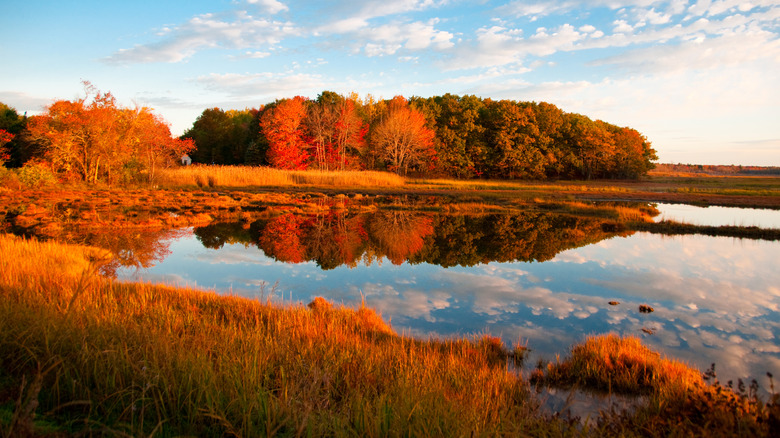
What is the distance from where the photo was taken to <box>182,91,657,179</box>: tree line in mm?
46875

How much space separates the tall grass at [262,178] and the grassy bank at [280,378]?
25.9 metres

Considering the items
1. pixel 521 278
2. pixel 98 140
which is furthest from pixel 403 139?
pixel 521 278

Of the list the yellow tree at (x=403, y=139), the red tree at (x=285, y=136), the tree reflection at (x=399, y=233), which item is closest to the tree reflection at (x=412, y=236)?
the tree reflection at (x=399, y=233)

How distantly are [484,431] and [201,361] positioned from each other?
2.28 m

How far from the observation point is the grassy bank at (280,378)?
2.91 meters

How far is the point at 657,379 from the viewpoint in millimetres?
4707

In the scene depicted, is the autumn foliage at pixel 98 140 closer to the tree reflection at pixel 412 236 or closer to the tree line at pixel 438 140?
the tree reflection at pixel 412 236

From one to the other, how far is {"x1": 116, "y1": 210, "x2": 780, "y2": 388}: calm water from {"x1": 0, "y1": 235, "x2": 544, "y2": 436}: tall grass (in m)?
1.50

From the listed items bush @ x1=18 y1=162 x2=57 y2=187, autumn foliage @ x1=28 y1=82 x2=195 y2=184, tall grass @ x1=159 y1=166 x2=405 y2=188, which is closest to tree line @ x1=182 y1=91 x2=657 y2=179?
tall grass @ x1=159 y1=166 x2=405 y2=188

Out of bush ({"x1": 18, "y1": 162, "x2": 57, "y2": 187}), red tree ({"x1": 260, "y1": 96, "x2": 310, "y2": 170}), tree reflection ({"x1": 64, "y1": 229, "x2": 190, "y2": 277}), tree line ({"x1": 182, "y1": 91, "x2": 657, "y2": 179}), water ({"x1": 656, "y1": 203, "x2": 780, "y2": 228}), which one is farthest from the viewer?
tree line ({"x1": 182, "y1": 91, "x2": 657, "y2": 179})

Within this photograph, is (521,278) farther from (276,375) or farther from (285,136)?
(285,136)

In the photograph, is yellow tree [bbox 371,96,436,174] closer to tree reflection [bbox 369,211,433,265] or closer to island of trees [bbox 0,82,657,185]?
island of trees [bbox 0,82,657,185]

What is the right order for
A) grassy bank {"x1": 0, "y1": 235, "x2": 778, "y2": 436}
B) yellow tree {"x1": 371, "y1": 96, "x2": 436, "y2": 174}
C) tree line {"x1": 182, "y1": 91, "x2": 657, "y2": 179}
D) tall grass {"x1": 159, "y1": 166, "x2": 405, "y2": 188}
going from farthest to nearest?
1. tree line {"x1": 182, "y1": 91, "x2": 657, "y2": 179}
2. yellow tree {"x1": 371, "y1": 96, "x2": 436, "y2": 174}
3. tall grass {"x1": 159, "y1": 166, "x2": 405, "y2": 188}
4. grassy bank {"x1": 0, "y1": 235, "x2": 778, "y2": 436}

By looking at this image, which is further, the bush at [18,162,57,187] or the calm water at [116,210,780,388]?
the bush at [18,162,57,187]
